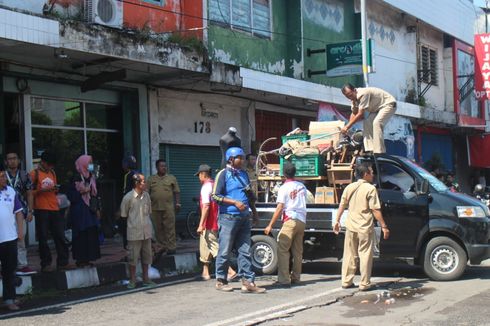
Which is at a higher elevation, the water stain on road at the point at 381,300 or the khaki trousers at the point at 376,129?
the khaki trousers at the point at 376,129

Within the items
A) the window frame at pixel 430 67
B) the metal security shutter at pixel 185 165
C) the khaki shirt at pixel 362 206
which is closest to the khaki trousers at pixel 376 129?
the khaki shirt at pixel 362 206

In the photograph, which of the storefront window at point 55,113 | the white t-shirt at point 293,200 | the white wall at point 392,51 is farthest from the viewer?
the white wall at point 392,51

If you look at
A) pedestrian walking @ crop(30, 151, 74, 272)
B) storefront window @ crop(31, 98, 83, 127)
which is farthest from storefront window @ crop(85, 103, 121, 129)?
pedestrian walking @ crop(30, 151, 74, 272)

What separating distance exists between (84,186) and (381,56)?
16.3m

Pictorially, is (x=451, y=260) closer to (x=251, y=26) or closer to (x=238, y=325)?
(x=238, y=325)

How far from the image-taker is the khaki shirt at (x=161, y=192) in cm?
1069

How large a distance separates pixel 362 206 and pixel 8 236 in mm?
4551

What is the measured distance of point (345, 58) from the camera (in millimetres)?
17719

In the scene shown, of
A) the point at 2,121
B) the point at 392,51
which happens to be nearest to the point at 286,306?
the point at 2,121

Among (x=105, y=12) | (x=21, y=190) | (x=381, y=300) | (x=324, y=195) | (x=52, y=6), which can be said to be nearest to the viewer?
(x=381, y=300)

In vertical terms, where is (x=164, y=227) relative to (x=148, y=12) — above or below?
below

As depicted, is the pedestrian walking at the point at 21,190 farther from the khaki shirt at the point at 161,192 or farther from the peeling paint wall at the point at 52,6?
the peeling paint wall at the point at 52,6

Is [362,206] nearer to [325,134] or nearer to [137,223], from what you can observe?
[325,134]

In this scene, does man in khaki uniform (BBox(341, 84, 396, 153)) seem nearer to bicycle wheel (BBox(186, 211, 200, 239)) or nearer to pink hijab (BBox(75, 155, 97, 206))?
pink hijab (BBox(75, 155, 97, 206))
